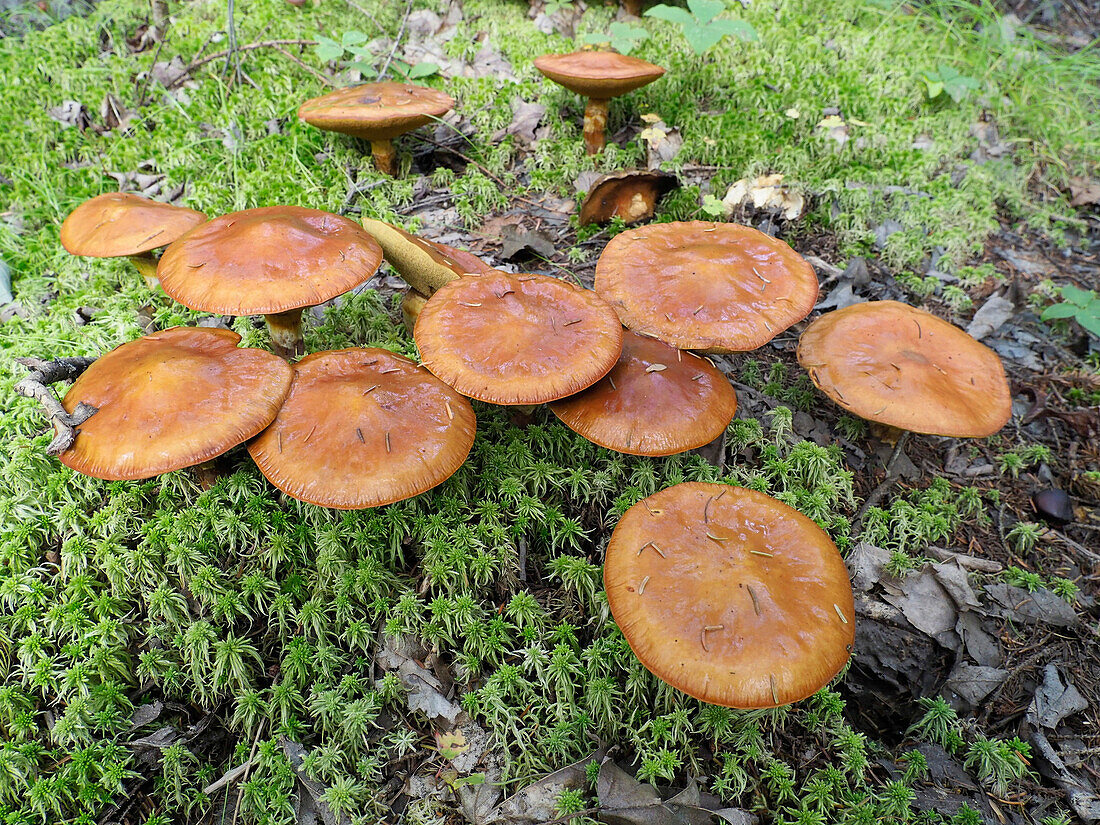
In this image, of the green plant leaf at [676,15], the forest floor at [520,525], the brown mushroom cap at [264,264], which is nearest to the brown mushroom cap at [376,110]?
the forest floor at [520,525]

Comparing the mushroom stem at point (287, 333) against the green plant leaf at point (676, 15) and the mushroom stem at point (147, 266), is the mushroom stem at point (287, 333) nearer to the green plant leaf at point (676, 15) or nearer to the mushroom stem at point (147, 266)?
the mushroom stem at point (147, 266)

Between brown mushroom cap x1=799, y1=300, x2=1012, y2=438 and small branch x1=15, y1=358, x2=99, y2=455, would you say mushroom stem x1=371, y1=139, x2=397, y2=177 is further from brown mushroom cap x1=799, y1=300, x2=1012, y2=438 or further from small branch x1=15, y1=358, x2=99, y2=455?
brown mushroom cap x1=799, y1=300, x2=1012, y2=438

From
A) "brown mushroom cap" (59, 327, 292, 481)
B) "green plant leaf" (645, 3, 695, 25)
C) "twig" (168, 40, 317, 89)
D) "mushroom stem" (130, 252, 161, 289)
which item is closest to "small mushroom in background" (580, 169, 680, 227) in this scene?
"green plant leaf" (645, 3, 695, 25)

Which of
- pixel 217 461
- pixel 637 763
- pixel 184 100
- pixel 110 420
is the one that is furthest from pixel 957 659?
pixel 184 100

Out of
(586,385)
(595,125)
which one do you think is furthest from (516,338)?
(595,125)

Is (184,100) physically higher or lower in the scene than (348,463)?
higher

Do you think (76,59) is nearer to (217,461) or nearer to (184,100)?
(184,100)

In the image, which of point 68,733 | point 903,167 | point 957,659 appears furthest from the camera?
point 903,167
